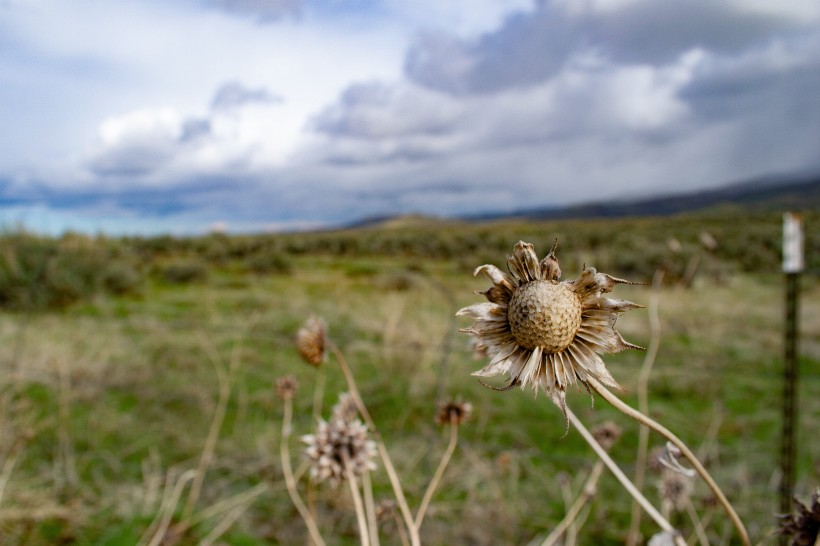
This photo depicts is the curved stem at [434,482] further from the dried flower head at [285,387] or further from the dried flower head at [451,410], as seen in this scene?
the dried flower head at [285,387]

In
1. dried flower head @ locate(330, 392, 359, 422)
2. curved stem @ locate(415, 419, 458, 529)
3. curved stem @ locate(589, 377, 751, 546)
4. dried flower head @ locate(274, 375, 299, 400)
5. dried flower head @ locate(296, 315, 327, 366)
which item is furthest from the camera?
dried flower head @ locate(274, 375, 299, 400)

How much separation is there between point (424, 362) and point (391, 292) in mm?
3923

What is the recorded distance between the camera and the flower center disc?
0.55m

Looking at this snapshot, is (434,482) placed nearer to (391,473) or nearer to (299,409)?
(391,473)

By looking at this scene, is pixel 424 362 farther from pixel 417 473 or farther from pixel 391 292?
pixel 391 292

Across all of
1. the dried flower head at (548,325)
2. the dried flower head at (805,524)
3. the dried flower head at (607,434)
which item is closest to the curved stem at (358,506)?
the dried flower head at (548,325)

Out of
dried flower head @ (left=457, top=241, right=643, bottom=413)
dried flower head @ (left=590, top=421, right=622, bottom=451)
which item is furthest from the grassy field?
dried flower head @ (left=590, top=421, right=622, bottom=451)

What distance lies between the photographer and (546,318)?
0.55 metres

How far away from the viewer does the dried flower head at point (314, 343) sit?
100cm

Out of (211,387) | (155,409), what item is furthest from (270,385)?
(155,409)

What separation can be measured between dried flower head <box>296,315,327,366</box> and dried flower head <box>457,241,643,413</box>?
0.47 meters

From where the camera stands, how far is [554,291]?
57 cm

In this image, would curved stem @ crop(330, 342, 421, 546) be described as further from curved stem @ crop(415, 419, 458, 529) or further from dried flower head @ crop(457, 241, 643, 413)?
dried flower head @ crop(457, 241, 643, 413)

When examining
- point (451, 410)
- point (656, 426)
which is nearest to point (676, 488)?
point (451, 410)
